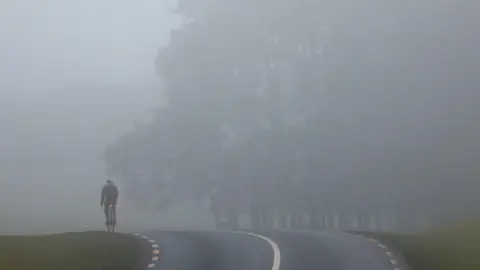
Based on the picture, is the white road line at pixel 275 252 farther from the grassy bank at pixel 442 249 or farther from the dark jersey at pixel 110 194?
the dark jersey at pixel 110 194

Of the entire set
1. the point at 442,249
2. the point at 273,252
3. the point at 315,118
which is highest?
the point at 315,118

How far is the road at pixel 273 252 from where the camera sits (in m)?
20.0

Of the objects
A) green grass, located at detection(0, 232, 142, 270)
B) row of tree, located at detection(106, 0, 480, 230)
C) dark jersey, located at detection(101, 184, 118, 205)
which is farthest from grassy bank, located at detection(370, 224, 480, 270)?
row of tree, located at detection(106, 0, 480, 230)

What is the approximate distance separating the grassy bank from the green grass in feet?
19.9

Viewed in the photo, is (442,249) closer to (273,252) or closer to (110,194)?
(273,252)

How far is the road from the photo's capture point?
20.0 meters

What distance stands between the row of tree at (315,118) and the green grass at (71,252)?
70.9 feet

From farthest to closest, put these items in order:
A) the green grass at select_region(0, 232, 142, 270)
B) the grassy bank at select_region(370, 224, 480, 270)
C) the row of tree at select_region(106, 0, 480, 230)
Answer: the row of tree at select_region(106, 0, 480, 230) < the green grass at select_region(0, 232, 142, 270) < the grassy bank at select_region(370, 224, 480, 270)

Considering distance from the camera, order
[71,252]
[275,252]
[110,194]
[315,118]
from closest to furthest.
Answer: [71,252], [275,252], [110,194], [315,118]

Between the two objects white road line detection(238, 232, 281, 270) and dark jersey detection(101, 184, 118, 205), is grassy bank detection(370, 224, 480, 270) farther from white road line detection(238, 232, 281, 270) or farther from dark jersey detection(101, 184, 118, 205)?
dark jersey detection(101, 184, 118, 205)

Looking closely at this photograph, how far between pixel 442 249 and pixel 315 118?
2691cm

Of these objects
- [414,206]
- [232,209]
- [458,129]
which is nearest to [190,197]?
[232,209]

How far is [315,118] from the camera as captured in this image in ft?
159

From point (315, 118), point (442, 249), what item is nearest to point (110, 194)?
point (442, 249)
